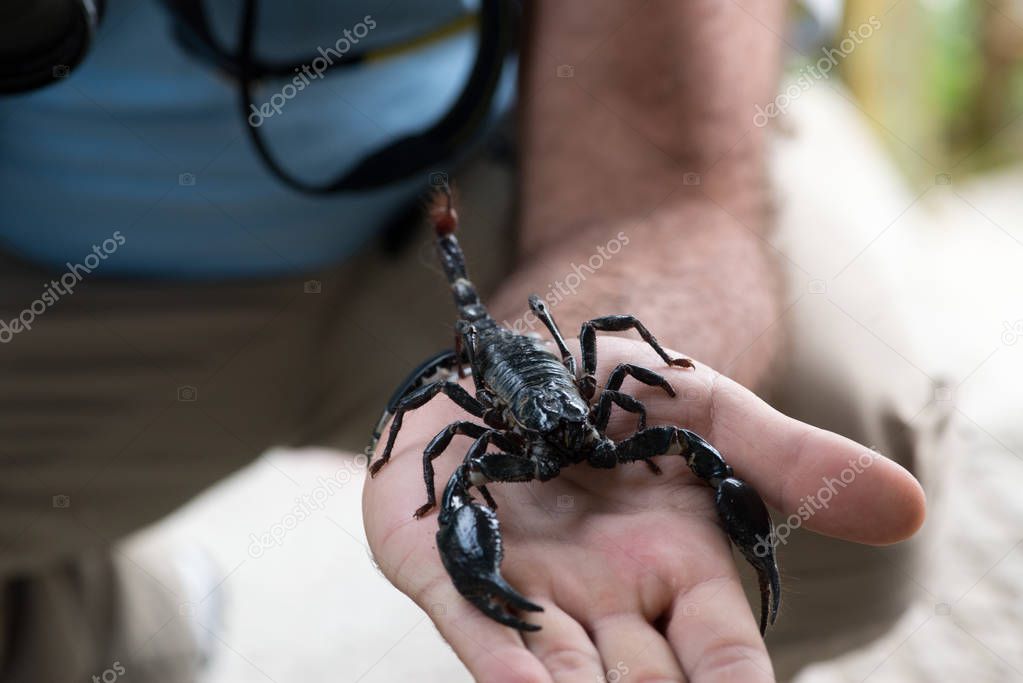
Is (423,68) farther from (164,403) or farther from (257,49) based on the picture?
(164,403)

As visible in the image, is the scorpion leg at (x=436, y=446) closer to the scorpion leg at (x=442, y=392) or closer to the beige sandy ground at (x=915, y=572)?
the scorpion leg at (x=442, y=392)

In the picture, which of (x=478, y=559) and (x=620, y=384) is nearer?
(x=478, y=559)

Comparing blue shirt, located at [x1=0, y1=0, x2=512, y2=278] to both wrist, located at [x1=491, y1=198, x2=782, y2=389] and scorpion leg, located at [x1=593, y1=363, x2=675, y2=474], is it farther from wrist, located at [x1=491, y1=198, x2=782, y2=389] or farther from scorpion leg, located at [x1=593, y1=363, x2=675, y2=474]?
scorpion leg, located at [x1=593, y1=363, x2=675, y2=474]

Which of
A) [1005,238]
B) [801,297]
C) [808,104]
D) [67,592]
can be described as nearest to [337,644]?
[67,592]

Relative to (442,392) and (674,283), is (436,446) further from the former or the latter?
(674,283)

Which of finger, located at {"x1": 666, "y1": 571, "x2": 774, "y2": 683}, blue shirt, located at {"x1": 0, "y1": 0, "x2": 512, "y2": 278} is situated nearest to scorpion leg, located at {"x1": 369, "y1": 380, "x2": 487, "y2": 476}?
finger, located at {"x1": 666, "y1": 571, "x2": 774, "y2": 683}

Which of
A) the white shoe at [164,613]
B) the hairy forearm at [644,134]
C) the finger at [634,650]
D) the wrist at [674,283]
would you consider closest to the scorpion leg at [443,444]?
the finger at [634,650]

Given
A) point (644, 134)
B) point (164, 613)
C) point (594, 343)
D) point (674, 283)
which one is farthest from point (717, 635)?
point (164, 613)
